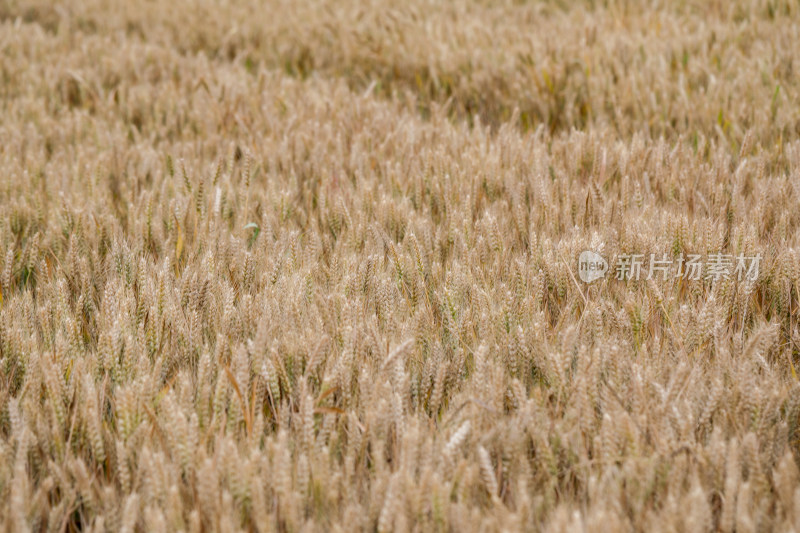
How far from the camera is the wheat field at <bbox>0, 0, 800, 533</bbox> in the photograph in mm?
1352

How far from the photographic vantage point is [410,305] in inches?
80.8

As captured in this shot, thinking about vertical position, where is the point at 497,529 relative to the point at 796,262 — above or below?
below

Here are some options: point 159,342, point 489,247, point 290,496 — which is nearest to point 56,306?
point 159,342

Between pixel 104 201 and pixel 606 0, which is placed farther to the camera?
pixel 606 0

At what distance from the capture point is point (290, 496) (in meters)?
1.30

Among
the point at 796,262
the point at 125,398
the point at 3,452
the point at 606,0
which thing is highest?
the point at 606,0

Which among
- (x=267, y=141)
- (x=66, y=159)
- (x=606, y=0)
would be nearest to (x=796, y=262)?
(x=267, y=141)

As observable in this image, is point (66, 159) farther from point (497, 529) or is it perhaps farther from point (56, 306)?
point (497, 529)

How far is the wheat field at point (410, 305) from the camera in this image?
1.35m

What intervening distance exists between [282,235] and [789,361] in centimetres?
158

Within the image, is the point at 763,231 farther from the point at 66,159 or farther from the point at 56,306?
the point at 66,159

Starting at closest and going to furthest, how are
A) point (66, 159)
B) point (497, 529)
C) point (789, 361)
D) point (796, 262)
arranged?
point (497, 529), point (789, 361), point (796, 262), point (66, 159)

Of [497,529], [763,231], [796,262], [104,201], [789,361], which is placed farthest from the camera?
[104,201]

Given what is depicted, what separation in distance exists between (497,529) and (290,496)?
1.24 ft
